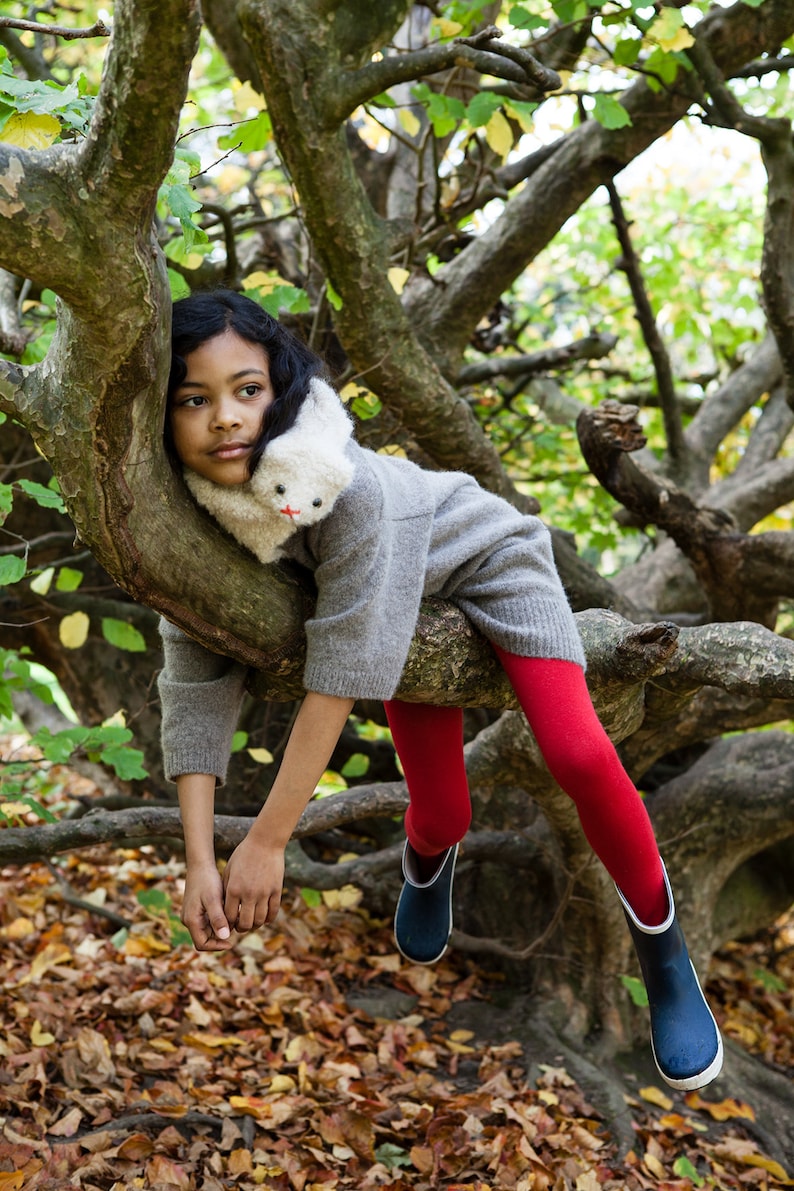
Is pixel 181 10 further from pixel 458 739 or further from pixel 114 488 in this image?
pixel 458 739

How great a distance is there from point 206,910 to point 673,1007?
1081 mm

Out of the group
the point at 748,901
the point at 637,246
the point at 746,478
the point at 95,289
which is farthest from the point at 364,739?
the point at 637,246

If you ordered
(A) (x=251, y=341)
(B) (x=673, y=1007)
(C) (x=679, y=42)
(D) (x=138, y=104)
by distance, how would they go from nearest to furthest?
(D) (x=138, y=104) < (A) (x=251, y=341) < (B) (x=673, y=1007) < (C) (x=679, y=42)

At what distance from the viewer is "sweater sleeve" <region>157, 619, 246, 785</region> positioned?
2045 mm

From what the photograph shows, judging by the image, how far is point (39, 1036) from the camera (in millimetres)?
3189

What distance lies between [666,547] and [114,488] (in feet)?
13.2

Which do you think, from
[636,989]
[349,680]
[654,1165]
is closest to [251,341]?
[349,680]

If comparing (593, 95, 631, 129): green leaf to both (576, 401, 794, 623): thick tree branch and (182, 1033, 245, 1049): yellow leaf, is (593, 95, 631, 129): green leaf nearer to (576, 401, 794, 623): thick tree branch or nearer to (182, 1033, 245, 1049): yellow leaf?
(576, 401, 794, 623): thick tree branch

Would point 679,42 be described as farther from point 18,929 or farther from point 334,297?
point 18,929

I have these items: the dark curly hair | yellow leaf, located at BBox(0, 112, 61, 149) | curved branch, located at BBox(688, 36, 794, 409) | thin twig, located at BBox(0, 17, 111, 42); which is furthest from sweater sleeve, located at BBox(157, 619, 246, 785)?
curved branch, located at BBox(688, 36, 794, 409)

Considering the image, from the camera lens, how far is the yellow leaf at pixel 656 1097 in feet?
→ 11.9

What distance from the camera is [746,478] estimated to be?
4.98m

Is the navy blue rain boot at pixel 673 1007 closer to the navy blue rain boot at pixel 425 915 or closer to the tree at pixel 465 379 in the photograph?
the tree at pixel 465 379

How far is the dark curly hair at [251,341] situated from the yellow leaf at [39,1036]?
229cm
